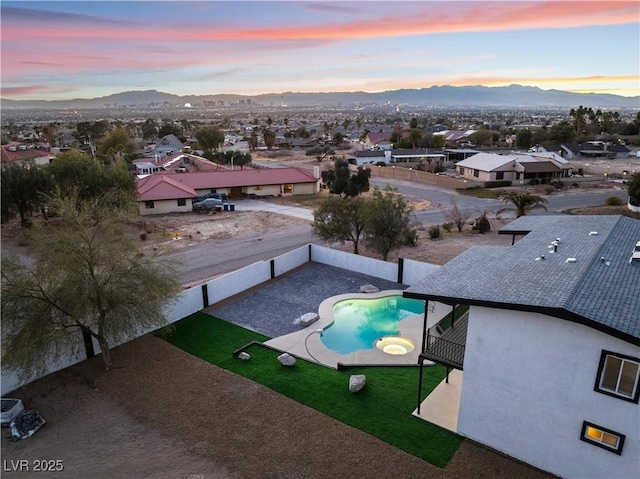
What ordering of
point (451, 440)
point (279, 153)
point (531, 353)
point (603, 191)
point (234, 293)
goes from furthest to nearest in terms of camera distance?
point (279, 153) → point (603, 191) → point (234, 293) → point (451, 440) → point (531, 353)

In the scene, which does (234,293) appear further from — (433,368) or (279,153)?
(279,153)

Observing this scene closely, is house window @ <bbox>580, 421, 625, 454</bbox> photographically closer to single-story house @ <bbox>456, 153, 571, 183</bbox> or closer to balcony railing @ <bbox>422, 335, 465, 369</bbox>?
balcony railing @ <bbox>422, 335, 465, 369</bbox>

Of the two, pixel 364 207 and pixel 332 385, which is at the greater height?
pixel 364 207

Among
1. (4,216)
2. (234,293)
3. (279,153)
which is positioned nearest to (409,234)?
(234,293)

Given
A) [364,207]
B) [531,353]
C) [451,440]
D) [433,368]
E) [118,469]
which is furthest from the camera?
[364,207]

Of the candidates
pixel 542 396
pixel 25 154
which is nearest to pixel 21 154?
pixel 25 154

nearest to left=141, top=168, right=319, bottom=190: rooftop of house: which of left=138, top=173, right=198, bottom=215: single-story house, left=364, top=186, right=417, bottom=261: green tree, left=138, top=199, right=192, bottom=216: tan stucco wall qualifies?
left=138, top=173, right=198, bottom=215: single-story house

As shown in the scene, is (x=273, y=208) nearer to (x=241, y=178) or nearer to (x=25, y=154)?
(x=241, y=178)
